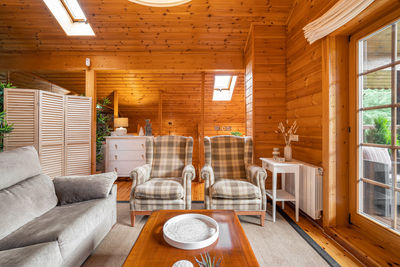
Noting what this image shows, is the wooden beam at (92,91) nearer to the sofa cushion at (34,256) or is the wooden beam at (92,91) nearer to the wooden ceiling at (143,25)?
the wooden ceiling at (143,25)

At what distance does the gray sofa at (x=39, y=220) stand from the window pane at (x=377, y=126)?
266 cm

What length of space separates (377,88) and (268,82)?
1528 millimetres

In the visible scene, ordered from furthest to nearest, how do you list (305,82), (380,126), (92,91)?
(92,91) → (305,82) → (380,126)

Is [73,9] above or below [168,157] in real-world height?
above

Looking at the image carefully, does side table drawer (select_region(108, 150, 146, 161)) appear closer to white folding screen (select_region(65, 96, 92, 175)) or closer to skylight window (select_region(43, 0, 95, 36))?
white folding screen (select_region(65, 96, 92, 175))

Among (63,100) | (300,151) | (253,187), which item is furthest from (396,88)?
(63,100)

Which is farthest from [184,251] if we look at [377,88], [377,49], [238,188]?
[377,49]

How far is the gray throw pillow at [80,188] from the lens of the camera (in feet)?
5.96

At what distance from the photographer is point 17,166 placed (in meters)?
1.61

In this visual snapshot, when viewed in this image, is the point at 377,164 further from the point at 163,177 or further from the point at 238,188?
the point at 163,177

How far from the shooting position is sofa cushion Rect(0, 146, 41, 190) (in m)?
1.49

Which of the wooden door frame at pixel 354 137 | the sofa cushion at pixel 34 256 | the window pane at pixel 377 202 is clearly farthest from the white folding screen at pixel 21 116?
the window pane at pixel 377 202

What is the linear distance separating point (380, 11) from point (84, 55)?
14.4 ft

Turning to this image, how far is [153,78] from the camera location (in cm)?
510
